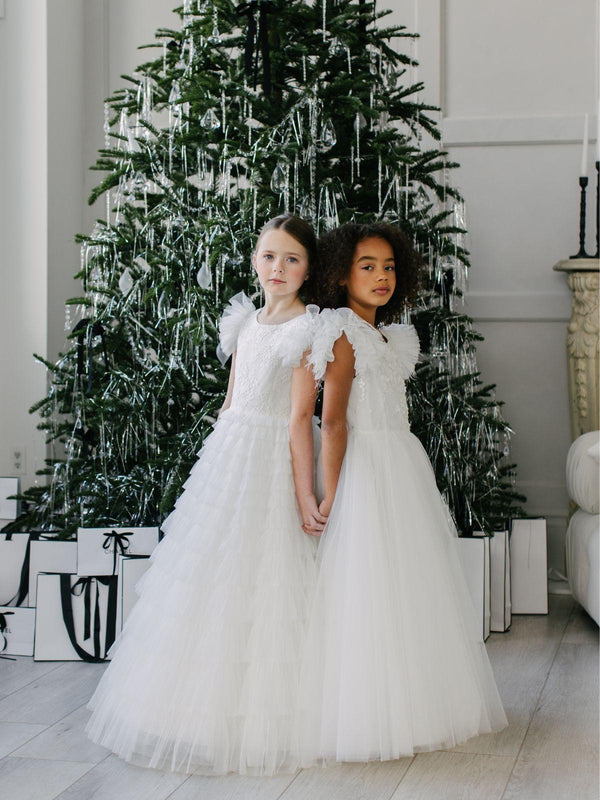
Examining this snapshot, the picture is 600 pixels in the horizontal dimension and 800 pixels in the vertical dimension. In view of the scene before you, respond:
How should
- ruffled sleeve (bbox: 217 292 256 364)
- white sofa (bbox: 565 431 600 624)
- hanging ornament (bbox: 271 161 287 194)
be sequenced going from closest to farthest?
ruffled sleeve (bbox: 217 292 256 364) → hanging ornament (bbox: 271 161 287 194) → white sofa (bbox: 565 431 600 624)

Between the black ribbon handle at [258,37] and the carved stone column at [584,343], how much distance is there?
1.49 meters

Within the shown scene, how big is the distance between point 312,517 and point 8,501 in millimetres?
1520

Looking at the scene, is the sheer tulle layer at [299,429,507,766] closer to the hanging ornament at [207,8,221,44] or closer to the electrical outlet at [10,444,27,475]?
the hanging ornament at [207,8,221,44]

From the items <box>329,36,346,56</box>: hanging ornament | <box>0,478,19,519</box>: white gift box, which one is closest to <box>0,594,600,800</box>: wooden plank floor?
<box>0,478,19,519</box>: white gift box

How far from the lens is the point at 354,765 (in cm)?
191

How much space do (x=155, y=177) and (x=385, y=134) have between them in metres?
0.70

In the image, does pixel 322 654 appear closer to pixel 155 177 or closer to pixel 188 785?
pixel 188 785

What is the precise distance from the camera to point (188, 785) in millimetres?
1827

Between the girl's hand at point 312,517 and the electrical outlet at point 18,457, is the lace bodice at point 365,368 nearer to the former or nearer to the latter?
the girl's hand at point 312,517

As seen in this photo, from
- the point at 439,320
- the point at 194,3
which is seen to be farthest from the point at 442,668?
the point at 194,3

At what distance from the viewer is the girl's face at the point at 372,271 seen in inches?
82.7

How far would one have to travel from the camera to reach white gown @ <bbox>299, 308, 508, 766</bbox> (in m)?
1.86

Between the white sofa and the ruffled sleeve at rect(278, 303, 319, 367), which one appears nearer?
the ruffled sleeve at rect(278, 303, 319, 367)

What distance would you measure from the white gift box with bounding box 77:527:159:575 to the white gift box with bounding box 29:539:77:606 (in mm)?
128
